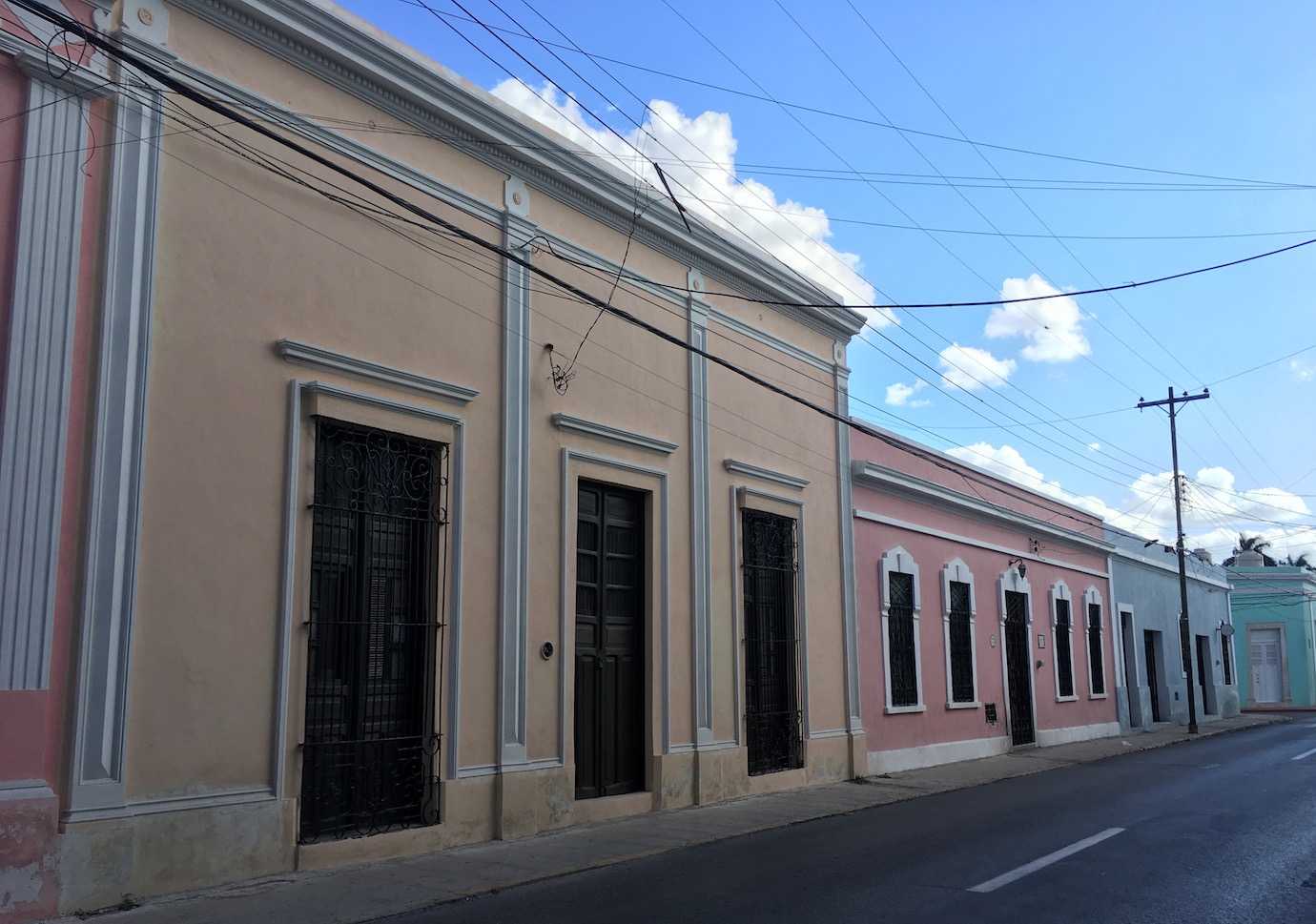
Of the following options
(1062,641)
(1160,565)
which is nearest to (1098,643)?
(1062,641)

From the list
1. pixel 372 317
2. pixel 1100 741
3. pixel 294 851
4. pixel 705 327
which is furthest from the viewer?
pixel 1100 741

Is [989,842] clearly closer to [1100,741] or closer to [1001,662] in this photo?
[1001,662]

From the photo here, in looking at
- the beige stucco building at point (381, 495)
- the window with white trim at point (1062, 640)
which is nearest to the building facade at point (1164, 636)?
the window with white trim at point (1062, 640)

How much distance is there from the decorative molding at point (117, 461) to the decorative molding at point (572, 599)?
14.8 ft

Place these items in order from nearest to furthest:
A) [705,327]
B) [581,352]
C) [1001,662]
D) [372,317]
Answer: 1. [372,317]
2. [581,352]
3. [705,327]
4. [1001,662]

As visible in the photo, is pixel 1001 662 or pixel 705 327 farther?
pixel 1001 662

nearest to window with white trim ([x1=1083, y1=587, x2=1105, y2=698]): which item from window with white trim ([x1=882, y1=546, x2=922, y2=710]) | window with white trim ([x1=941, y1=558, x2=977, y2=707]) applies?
window with white trim ([x1=941, y1=558, x2=977, y2=707])

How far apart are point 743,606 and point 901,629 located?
15.8 ft

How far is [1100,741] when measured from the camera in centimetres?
2405

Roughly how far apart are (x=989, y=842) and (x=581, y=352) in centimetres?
621

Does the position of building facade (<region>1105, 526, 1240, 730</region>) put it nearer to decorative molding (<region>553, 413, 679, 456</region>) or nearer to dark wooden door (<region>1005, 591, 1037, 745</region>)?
dark wooden door (<region>1005, 591, 1037, 745</region>)

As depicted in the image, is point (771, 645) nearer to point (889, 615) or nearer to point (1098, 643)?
point (889, 615)

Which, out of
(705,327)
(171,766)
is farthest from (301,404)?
(705,327)

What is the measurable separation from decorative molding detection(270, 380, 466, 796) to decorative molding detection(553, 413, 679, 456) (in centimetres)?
143
